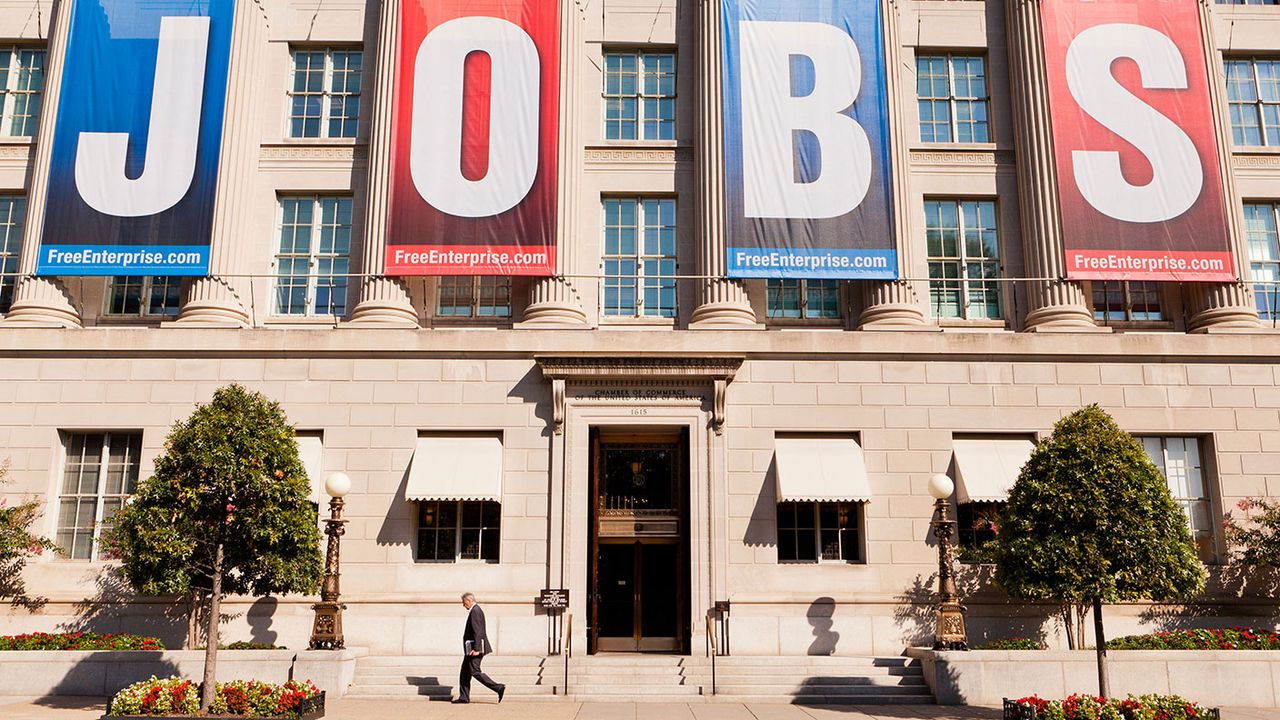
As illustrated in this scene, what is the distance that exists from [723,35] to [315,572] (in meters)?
14.8

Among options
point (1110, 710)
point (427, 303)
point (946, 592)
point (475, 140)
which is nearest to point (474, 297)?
point (427, 303)

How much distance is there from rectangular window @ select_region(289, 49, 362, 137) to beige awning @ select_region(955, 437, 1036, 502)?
624 inches

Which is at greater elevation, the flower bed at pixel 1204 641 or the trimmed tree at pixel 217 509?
the trimmed tree at pixel 217 509

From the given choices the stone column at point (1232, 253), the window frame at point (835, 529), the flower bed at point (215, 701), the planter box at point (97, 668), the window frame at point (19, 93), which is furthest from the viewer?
the window frame at point (19, 93)

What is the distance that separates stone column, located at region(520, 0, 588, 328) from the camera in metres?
21.3

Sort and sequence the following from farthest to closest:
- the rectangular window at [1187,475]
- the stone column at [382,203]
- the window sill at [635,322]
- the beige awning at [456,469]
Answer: the window sill at [635,322] < the stone column at [382,203] < the rectangular window at [1187,475] < the beige awning at [456,469]

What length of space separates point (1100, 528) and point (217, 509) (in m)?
13.4

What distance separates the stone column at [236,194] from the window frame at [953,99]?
622 inches

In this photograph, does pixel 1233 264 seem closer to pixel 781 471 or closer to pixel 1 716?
pixel 781 471

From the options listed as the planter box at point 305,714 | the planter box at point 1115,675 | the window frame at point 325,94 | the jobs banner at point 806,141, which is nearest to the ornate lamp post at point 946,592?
the planter box at point 1115,675

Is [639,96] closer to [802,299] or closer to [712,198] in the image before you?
[712,198]

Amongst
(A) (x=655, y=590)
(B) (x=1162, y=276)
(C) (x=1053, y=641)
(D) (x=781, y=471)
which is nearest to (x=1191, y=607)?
(C) (x=1053, y=641)

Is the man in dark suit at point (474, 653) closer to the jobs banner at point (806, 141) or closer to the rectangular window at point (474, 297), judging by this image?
the rectangular window at point (474, 297)

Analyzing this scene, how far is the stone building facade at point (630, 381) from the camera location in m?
19.6
